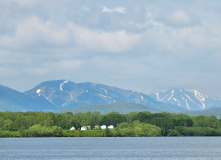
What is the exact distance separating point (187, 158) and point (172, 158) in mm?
3796

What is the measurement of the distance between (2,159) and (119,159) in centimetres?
2752

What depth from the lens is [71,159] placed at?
108 metres

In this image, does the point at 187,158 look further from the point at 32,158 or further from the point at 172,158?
the point at 32,158

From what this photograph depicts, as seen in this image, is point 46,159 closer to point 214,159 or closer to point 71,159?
point 71,159

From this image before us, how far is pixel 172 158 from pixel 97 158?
18063 mm

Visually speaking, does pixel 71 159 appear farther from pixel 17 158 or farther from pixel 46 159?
pixel 17 158

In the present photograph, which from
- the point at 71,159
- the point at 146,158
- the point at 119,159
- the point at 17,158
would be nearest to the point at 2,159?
the point at 17,158

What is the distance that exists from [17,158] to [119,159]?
25.2 meters

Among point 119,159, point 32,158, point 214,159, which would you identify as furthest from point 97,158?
point 214,159

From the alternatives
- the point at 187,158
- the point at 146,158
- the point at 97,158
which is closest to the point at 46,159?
the point at 97,158

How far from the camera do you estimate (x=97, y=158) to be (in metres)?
111

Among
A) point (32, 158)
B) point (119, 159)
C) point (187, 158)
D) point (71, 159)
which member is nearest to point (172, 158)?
point (187, 158)

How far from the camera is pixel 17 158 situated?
112 m

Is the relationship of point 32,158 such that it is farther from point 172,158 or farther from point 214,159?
point 214,159
